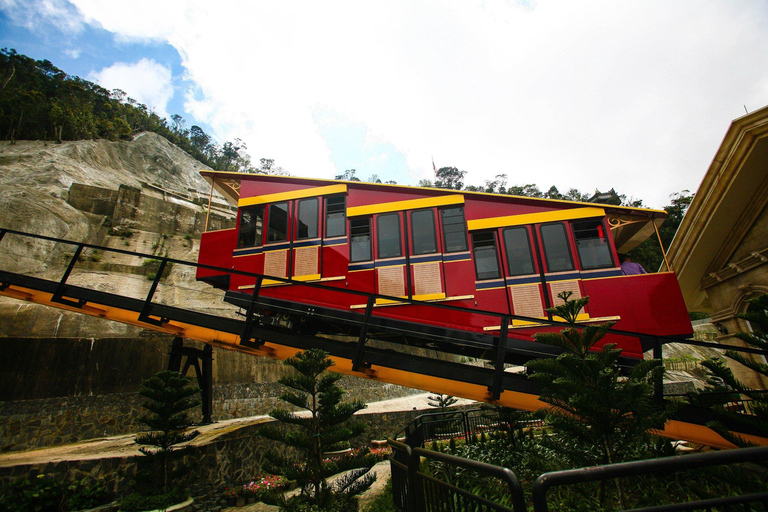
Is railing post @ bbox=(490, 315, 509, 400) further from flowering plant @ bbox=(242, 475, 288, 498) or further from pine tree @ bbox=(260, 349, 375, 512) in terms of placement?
flowering plant @ bbox=(242, 475, 288, 498)

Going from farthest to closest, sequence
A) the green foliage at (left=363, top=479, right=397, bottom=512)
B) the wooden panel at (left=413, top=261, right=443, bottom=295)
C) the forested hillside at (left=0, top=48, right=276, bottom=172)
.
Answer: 1. the forested hillside at (left=0, top=48, right=276, bottom=172)
2. the wooden panel at (left=413, top=261, right=443, bottom=295)
3. the green foliage at (left=363, top=479, right=397, bottom=512)

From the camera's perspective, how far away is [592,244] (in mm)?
6539

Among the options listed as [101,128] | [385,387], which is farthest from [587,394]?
[101,128]

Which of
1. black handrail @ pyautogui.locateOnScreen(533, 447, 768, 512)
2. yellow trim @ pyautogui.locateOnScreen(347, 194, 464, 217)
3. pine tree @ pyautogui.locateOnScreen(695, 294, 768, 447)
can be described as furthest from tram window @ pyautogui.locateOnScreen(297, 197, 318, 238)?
pine tree @ pyautogui.locateOnScreen(695, 294, 768, 447)

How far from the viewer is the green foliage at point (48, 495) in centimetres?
533

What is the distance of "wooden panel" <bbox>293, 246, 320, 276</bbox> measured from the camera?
6762mm

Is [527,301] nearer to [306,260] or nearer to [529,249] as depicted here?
[529,249]

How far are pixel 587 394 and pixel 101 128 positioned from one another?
6690 cm

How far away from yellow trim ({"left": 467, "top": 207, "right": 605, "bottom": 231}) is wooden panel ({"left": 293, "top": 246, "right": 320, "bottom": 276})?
2981 millimetres

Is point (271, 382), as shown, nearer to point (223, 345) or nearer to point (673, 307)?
point (223, 345)

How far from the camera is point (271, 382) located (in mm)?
14250

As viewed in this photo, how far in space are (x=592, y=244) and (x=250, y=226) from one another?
6.56 m

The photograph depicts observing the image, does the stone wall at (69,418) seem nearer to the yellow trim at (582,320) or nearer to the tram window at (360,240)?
the tram window at (360,240)

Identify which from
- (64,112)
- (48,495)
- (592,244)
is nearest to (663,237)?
(592,244)
